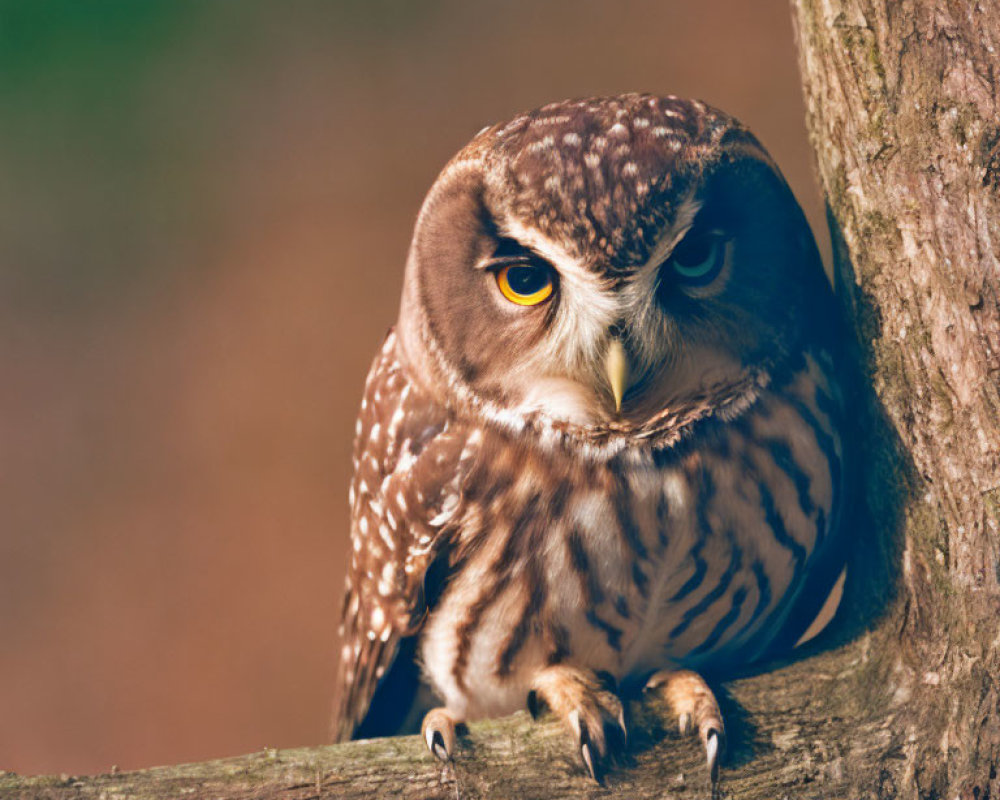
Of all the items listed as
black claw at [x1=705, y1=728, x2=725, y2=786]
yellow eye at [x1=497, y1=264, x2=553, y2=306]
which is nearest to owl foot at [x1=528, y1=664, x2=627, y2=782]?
black claw at [x1=705, y1=728, x2=725, y2=786]

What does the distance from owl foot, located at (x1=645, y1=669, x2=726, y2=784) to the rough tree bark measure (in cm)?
2

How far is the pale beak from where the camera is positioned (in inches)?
52.4

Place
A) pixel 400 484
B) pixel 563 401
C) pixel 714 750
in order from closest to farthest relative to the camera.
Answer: pixel 714 750 < pixel 563 401 < pixel 400 484

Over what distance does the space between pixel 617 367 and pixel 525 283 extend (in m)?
0.20

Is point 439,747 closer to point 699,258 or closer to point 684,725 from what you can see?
point 684,725

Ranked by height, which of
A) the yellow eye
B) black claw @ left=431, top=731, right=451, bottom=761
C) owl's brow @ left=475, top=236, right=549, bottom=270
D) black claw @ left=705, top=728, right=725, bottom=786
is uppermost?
owl's brow @ left=475, top=236, right=549, bottom=270

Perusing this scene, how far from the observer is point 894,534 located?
1450 mm

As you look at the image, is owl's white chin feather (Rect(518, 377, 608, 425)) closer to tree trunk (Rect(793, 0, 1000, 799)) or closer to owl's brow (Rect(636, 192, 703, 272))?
owl's brow (Rect(636, 192, 703, 272))

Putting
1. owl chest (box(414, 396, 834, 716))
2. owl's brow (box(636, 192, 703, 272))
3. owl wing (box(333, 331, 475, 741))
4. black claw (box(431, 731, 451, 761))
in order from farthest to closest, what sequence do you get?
owl wing (box(333, 331, 475, 741)), owl chest (box(414, 396, 834, 716)), black claw (box(431, 731, 451, 761)), owl's brow (box(636, 192, 703, 272))

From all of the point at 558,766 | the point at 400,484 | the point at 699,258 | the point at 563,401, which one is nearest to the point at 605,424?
the point at 563,401

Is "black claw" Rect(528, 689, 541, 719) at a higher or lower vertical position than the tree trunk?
lower

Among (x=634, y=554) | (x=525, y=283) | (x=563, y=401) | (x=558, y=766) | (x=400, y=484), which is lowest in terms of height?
(x=558, y=766)

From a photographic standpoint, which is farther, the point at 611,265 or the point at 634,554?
the point at 634,554

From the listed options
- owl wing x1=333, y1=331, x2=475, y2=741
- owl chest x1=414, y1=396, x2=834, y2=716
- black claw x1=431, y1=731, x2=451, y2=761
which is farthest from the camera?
owl wing x1=333, y1=331, x2=475, y2=741
